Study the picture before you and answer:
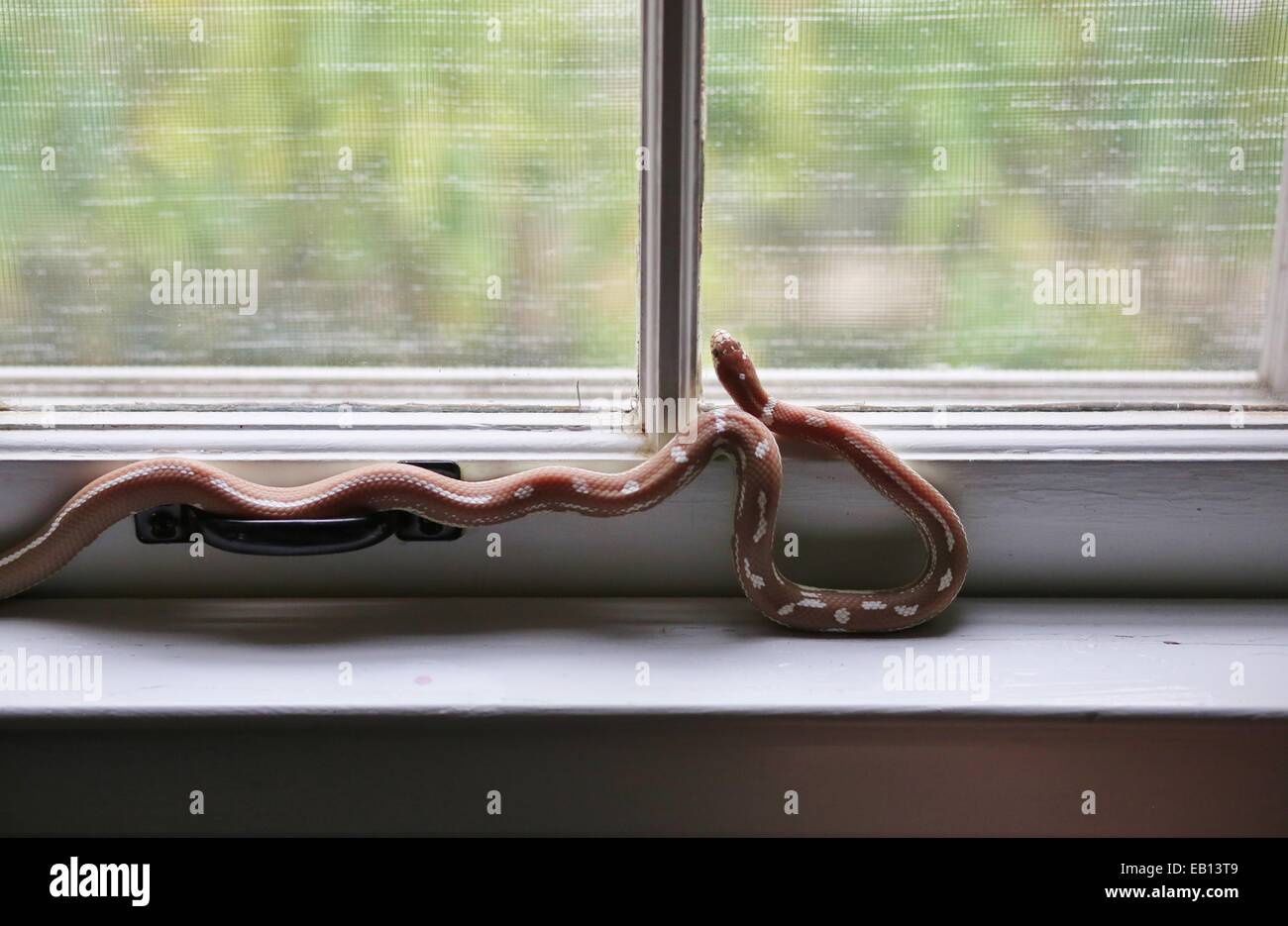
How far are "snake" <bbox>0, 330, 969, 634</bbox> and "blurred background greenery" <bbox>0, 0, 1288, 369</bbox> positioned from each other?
0.10 m

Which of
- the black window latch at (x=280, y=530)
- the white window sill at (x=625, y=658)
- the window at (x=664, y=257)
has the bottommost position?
the white window sill at (x=625, y=658)

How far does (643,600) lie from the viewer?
911 mm

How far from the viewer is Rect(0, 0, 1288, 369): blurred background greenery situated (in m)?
0.83

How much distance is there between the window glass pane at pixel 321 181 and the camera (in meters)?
0.83

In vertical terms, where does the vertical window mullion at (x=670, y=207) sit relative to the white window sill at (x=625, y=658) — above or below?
above

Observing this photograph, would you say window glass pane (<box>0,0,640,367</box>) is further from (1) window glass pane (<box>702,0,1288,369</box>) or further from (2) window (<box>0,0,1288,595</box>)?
(1) window glass pane (<box>702,0,1288,369</box>)

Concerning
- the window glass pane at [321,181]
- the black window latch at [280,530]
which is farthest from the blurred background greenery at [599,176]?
the black window latch at [280,530]

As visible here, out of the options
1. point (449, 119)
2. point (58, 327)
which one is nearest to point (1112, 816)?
point (449, 119)

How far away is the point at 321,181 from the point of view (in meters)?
0.86

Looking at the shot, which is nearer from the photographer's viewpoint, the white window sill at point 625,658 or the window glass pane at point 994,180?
the white window sill at point 625,658

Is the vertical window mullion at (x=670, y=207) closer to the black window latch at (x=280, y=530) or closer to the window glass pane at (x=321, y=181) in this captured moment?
the window glass pane at (x=321, y=181)

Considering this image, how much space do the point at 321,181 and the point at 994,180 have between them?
2.07 ft
